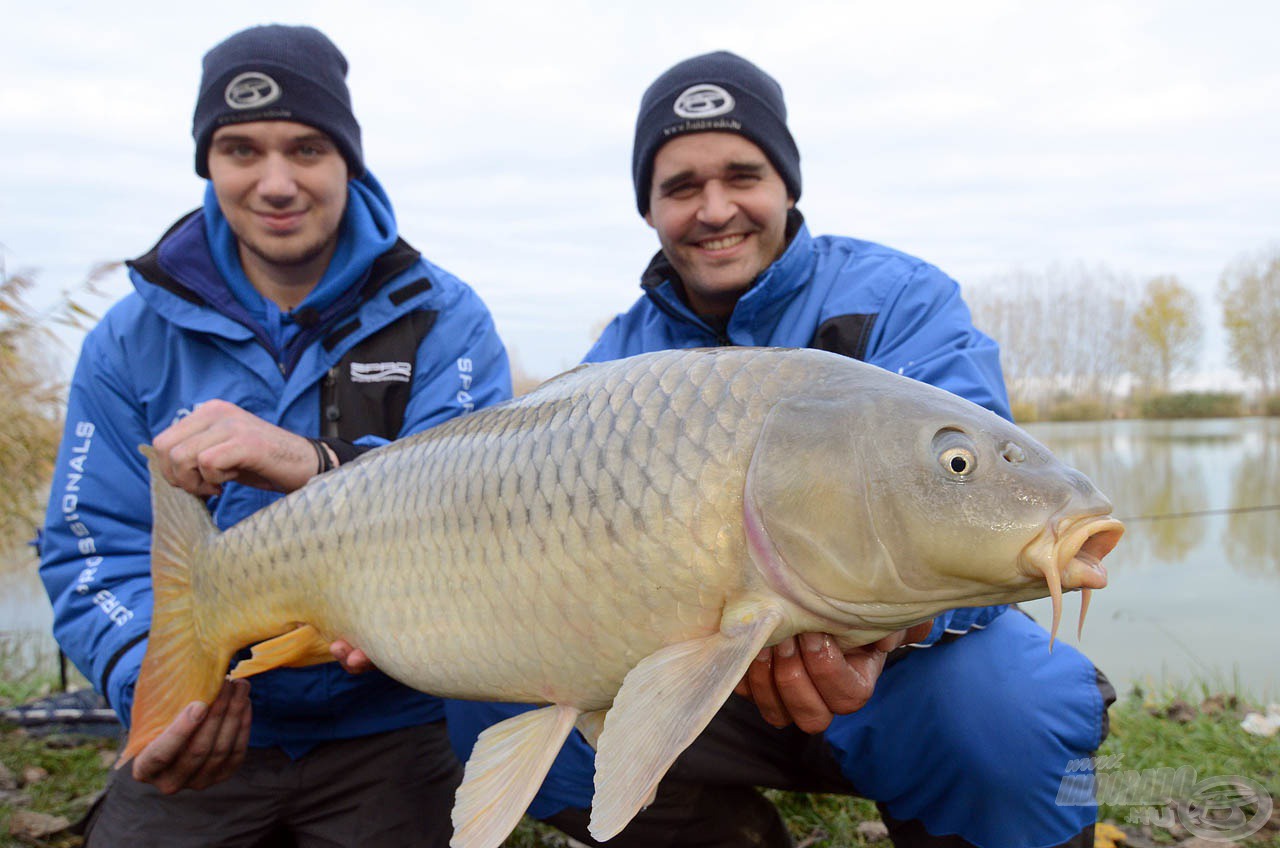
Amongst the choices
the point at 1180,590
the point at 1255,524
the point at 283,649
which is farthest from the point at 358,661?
the point at 1255,524

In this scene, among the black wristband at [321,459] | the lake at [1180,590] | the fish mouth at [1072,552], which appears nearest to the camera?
the fish mouth at [1072,552]

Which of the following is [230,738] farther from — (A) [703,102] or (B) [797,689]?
(A) [703,102]

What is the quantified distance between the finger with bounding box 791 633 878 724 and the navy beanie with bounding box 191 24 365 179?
1.57 m

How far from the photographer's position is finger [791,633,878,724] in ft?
3.76

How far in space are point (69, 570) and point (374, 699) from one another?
0.64 meters

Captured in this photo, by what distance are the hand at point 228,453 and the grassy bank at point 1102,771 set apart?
930 millimetres

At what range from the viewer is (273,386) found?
2.02 metres

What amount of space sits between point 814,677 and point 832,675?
2cm

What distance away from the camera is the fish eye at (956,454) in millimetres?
963

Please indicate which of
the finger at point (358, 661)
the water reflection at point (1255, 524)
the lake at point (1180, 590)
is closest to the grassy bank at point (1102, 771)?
the lake at point (1180, 590)

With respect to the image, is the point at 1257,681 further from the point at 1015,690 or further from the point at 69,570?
the point at 69,570

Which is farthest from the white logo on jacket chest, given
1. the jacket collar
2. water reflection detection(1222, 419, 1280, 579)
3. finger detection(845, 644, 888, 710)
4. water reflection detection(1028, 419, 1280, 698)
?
water reflection detection(1222, 419, 1280, 579)

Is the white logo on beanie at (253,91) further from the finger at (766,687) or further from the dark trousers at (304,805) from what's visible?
the finger at (766,687)

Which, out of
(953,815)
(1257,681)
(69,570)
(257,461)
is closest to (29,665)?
(69,570)
